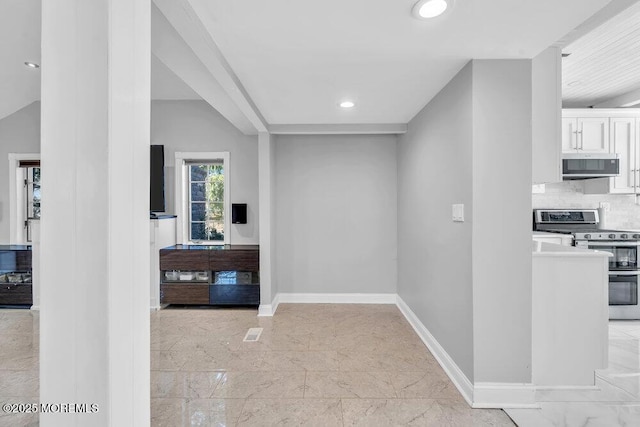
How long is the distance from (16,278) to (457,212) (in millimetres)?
4970

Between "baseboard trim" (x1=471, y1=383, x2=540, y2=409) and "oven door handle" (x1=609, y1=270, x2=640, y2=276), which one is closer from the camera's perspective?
"baseboard trim" (x1=471, y1=383, x2=540, y2=409)

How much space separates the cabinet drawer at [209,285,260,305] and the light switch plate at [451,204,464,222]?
103 inches

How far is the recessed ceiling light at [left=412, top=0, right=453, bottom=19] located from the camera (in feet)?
4.92

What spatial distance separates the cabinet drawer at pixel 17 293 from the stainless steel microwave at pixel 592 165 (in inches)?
263

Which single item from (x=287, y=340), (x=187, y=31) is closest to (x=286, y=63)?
(x=187, y=31)

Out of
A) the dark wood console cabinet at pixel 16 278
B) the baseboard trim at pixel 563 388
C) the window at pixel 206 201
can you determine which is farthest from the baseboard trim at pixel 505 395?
the dark wood console cabinet at pixel 16 278

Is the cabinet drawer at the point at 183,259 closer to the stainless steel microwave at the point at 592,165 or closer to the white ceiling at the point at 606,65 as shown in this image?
the white ceiling at the point at 606,65

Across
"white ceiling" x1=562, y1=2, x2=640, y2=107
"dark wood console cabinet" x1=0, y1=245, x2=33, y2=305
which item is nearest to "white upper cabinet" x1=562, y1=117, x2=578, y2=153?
"white ceiling" x1=562, y1=2, x2=640, y2=107

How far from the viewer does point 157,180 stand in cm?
423

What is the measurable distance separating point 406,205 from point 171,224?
3.16 metres

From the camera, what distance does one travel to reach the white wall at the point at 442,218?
2209mm

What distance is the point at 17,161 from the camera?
1.45 meters

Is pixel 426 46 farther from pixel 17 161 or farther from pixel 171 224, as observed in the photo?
pixel 171 224

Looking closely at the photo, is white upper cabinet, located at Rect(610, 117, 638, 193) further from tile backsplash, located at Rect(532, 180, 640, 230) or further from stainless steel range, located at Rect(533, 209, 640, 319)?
stainless steel range, located at Rect(533, 209, 640, 319)
